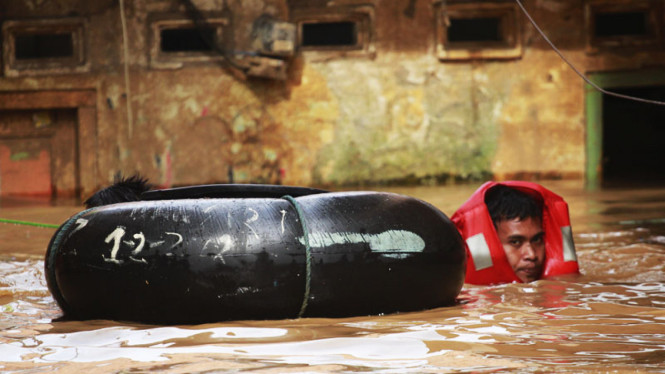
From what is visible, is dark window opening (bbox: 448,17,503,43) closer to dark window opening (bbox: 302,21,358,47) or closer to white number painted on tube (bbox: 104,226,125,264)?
dark window opening (bbox: 302,21,358,47)

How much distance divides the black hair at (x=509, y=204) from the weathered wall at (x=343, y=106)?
24.5ft

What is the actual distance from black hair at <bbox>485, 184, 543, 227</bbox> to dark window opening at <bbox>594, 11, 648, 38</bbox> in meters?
9.96

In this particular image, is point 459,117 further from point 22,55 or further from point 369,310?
A: point 369,310

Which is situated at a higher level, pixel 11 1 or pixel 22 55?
pixel 11 1

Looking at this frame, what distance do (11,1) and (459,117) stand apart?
21.8 ft

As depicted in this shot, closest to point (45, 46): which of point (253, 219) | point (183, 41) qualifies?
point (183, 41)

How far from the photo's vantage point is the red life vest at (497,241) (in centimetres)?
411

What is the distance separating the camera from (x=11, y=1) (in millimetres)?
11500

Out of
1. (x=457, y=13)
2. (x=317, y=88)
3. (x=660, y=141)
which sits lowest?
(x=660, y=141)

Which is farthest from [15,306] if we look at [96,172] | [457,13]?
[457,13]

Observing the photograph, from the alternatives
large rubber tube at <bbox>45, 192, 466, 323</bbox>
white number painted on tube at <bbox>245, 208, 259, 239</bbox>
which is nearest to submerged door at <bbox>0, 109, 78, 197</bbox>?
large rubber tube at <bbox>45, 192, 466, 323</bbox>

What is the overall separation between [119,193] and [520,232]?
2025 millimetres

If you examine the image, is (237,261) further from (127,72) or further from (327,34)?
(327,34)

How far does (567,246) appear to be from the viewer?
4355 mm
